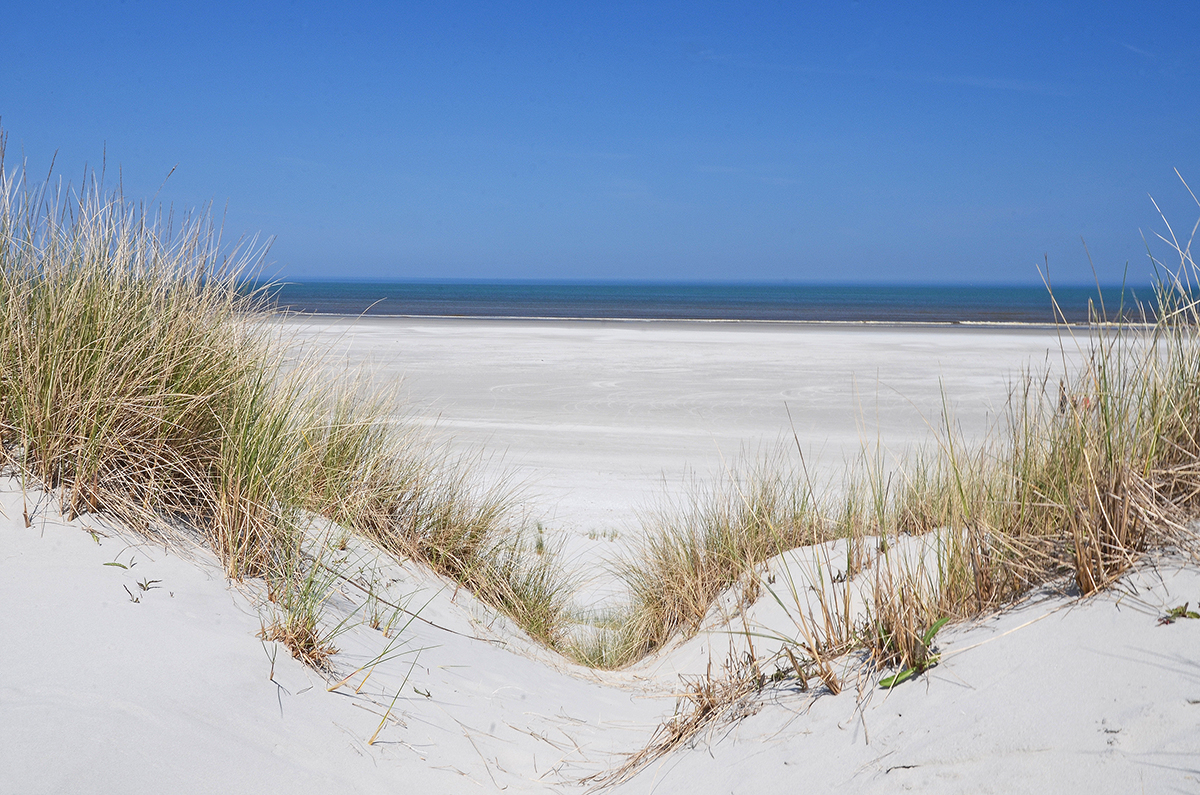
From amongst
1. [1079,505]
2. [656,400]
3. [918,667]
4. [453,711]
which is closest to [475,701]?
[453,711]

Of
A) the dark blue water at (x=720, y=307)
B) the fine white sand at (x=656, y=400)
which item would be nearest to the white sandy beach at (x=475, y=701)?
the fine white sand at (x=656, y=400)

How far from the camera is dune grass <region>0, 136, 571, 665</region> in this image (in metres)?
2.48

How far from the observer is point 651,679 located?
10.3ft

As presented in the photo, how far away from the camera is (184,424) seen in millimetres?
2760

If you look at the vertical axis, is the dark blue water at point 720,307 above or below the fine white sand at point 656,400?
above

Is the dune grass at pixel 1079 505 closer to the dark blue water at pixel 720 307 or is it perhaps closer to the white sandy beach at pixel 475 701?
the white sandy beach at pixel 475 701

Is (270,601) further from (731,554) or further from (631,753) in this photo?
(731,554)

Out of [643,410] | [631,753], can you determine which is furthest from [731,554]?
[643,410]

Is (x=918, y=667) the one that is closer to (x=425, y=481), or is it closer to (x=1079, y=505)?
(x=1079, y=505)

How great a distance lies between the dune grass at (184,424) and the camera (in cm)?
248

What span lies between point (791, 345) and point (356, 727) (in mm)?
18390

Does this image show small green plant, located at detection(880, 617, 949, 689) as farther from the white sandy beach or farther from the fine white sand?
the fine white sand

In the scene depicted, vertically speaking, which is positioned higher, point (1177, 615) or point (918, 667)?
point (1177, 615)

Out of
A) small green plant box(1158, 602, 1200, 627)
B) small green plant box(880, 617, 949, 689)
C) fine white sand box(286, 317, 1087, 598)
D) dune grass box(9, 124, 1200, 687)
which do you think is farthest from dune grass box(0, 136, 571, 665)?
small green plant box(1158, 602, 1200, 627)
